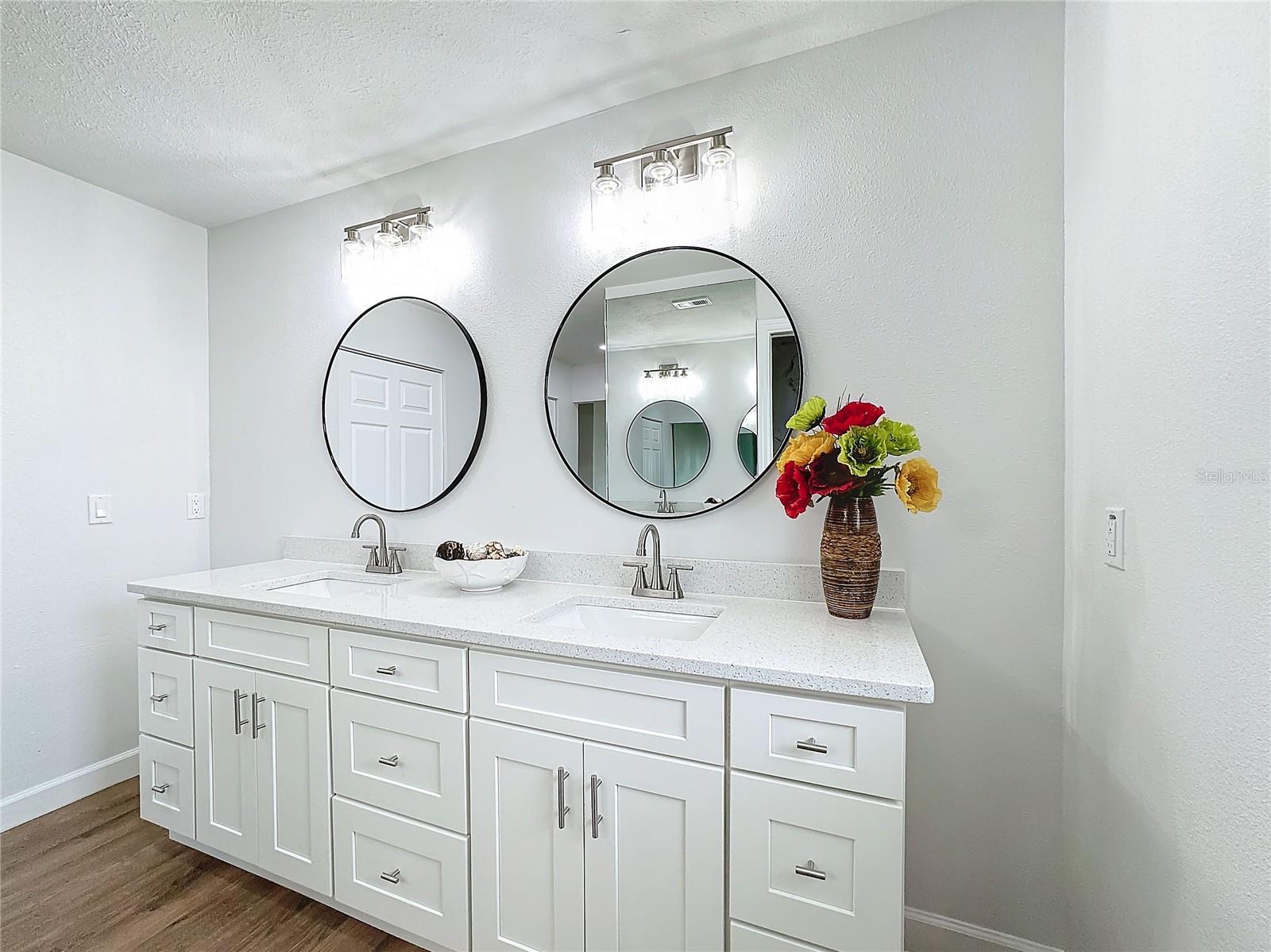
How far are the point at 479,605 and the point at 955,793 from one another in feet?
4.39

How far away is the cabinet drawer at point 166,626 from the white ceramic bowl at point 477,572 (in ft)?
2.66

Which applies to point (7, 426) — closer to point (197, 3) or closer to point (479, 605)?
point (197, 3)

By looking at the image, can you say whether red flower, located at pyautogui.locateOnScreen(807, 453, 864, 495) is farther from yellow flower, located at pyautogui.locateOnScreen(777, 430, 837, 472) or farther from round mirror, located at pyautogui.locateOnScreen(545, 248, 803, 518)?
round mirror, located at pyautogui.locateOnScreen(545, 248, 803, 518)

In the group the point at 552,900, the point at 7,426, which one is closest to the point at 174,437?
the point at 7,426

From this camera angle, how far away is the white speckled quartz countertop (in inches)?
45.9

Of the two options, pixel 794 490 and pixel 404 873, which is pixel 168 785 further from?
pixel 794 490

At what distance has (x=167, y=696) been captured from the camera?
200cm

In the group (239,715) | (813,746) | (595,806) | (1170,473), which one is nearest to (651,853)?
(595,806)

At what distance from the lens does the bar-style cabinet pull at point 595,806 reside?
133 centimetres

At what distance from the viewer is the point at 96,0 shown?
1.54 m

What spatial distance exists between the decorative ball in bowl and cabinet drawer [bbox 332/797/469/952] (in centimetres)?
64

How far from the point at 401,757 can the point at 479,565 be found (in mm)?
555

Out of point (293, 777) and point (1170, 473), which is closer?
point (1170, 473)

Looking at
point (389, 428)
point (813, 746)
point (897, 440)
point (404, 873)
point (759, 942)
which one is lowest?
point (404, 873)
